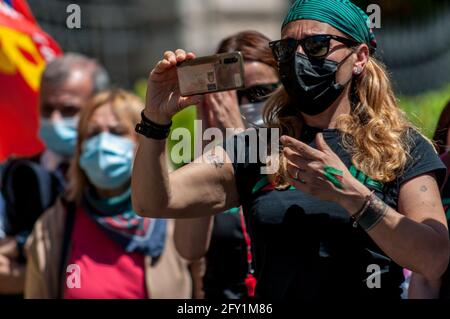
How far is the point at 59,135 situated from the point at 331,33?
2.51 metres

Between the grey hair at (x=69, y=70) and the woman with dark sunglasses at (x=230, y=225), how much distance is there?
4.95 feet

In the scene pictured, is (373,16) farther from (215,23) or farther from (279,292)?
(215,23)

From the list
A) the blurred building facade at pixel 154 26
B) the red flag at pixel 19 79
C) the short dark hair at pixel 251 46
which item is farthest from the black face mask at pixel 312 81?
the blurred building facade at pixel 154 26

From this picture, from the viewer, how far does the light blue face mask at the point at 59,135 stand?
522 cm

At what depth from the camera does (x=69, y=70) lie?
5.38 meters

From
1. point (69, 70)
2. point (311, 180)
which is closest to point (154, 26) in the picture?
point (69, 70)

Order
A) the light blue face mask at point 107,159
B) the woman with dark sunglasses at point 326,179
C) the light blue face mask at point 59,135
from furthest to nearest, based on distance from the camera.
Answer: the light blue face mask at point 59,135 → the light blue face mask at point 107,159 → the woman with dark sunglasses at point 326,179

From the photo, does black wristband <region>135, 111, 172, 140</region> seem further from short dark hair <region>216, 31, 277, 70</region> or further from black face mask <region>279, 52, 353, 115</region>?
short dark hair <region>216, 31, 277, 70</region>

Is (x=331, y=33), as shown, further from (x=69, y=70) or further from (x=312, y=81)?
(x=69, y=70)

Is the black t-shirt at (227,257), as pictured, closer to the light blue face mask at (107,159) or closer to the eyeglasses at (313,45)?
the light blue face mask at (107,159)

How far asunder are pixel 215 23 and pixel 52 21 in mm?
2878

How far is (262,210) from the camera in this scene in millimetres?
2979

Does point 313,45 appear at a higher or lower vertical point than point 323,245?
higher
